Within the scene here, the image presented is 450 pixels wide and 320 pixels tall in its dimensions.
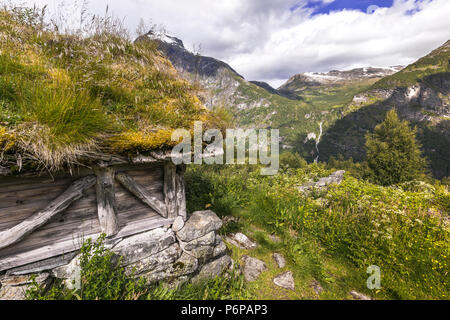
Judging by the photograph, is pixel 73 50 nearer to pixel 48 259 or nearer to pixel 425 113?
pixel 48 259

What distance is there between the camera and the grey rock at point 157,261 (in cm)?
302

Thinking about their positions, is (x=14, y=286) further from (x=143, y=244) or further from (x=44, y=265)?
(x=143, y=244)

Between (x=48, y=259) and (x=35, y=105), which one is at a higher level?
(x=35, y=105)

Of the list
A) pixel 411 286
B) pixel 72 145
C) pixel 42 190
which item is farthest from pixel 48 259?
pixel 411 286

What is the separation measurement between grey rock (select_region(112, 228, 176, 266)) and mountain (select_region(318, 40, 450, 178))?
5420 inches

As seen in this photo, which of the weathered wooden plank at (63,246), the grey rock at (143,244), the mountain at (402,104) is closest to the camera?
the weathered wooden plank at (63,246)

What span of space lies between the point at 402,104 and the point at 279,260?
188753 millimetres

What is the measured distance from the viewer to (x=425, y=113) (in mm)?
127000

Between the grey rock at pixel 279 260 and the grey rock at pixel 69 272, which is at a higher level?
the grey rock at pixel 69 272

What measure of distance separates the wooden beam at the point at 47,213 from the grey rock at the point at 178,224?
157cm

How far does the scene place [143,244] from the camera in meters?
3.16

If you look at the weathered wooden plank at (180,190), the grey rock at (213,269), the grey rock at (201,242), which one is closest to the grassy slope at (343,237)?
the grey rock at (213,269)

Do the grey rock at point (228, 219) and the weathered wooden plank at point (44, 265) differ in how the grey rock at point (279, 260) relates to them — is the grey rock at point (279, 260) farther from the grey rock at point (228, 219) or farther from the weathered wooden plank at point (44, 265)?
the weathered wooden plank at point (44, 265)
